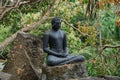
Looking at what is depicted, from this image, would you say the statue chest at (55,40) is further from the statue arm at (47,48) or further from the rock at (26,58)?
the rock at (26,58)

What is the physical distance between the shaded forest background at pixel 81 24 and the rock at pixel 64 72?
1578mm

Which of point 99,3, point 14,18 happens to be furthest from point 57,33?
point 14,18

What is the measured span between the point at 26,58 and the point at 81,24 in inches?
182

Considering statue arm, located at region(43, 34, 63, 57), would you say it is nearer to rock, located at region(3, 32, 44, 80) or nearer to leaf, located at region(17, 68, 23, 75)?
rock, located at region(3, 32, 44, 80)

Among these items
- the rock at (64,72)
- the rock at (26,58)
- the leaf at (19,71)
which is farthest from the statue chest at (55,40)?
the leaf at (19,71)

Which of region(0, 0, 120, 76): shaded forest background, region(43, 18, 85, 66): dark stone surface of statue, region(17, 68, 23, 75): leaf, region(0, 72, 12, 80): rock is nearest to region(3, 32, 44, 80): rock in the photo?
region(17, 68, 23, 75): leaf

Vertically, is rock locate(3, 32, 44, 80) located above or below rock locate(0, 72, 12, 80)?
above

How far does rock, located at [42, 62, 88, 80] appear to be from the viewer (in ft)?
22.3

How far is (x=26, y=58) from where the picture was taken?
7.73 m

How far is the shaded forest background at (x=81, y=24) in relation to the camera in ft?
29.2

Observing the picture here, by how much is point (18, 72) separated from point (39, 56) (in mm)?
645

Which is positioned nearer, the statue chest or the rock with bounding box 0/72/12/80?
the statue chest

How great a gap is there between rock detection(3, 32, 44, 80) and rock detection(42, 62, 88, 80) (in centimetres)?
79

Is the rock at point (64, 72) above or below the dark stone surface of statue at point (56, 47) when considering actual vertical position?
below
